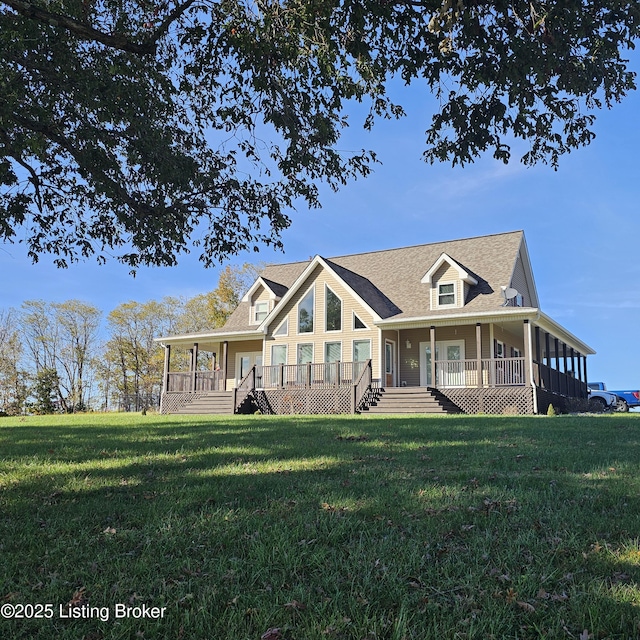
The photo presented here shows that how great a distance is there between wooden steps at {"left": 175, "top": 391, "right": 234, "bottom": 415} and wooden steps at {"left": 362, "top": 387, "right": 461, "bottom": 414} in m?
6.02

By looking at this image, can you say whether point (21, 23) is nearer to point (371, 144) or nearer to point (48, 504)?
point (371, 144)

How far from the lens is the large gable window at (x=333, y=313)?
23.5 m

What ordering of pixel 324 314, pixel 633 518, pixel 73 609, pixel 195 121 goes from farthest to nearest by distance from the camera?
pixel 324 314, pixel 195 121, pixel 633 518, pixel 73 609

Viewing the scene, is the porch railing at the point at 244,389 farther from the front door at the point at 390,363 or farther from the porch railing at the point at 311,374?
the front door at the point at 390,363

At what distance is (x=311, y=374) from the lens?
22.4 m

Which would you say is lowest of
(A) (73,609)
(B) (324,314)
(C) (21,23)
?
(A) (73,609)

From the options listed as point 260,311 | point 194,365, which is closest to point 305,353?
point 260,311

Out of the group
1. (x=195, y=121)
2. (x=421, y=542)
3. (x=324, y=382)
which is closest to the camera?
(x=421, y=542)

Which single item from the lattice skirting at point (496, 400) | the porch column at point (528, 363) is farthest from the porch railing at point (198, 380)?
the porch column at point (528, 363)

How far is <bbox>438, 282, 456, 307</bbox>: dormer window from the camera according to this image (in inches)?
887

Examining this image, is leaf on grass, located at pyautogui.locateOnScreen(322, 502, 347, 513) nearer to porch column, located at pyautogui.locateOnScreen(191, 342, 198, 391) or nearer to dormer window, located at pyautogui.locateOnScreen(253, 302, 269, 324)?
porch column, located at pyautogui.locateOnScreen(191, 342, 198, 391)

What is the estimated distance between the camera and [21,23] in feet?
22.7

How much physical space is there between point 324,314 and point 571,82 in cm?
1821

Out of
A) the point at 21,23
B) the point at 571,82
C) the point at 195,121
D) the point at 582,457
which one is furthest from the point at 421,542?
the point at 195,121
